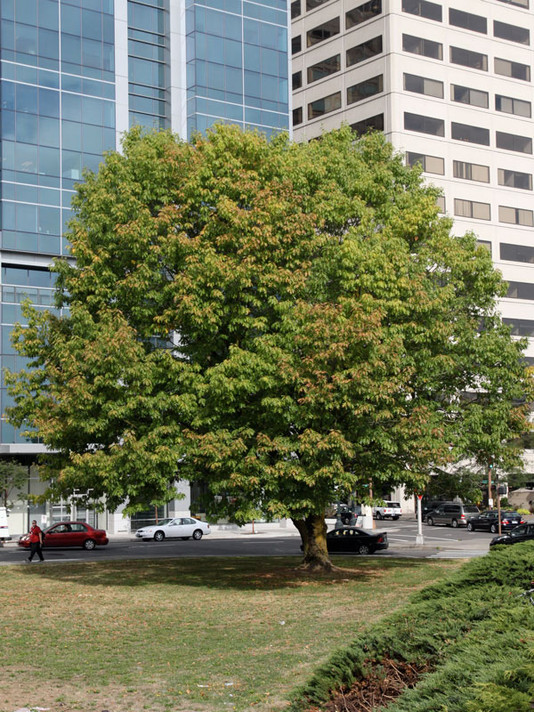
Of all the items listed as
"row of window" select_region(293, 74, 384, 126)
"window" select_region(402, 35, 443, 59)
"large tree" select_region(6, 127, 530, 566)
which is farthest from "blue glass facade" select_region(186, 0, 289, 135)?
"large tree" select_region(6, 127, 530, 566)

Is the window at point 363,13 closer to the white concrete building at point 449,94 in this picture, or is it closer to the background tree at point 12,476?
the white concrete building at point 449,94

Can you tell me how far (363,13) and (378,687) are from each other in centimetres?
8078

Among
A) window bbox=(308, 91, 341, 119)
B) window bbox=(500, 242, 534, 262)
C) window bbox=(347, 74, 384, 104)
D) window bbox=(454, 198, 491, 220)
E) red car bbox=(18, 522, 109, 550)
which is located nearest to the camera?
red car bbox=(18, 522, 109, 550)

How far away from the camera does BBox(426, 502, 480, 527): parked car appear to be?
63688 mm

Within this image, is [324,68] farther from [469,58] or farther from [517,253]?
[517,253]

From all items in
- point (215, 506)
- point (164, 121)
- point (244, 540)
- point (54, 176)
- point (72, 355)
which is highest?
point (164, 121)

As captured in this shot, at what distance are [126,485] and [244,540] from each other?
29.8 m

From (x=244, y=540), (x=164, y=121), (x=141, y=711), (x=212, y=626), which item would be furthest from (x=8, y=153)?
(x=141, y=711)

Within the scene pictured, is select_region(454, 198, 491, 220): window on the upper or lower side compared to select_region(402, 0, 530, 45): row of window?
lower

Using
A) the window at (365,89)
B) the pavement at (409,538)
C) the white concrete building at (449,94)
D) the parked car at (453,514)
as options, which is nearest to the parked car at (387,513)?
the pavement at (409,538)

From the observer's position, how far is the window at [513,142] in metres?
83.3

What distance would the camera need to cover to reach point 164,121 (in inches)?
2392

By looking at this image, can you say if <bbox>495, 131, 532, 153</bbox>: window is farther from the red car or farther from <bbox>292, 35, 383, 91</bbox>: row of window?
the red car

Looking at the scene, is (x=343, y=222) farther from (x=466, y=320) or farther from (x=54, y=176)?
(x=54, y=176)
